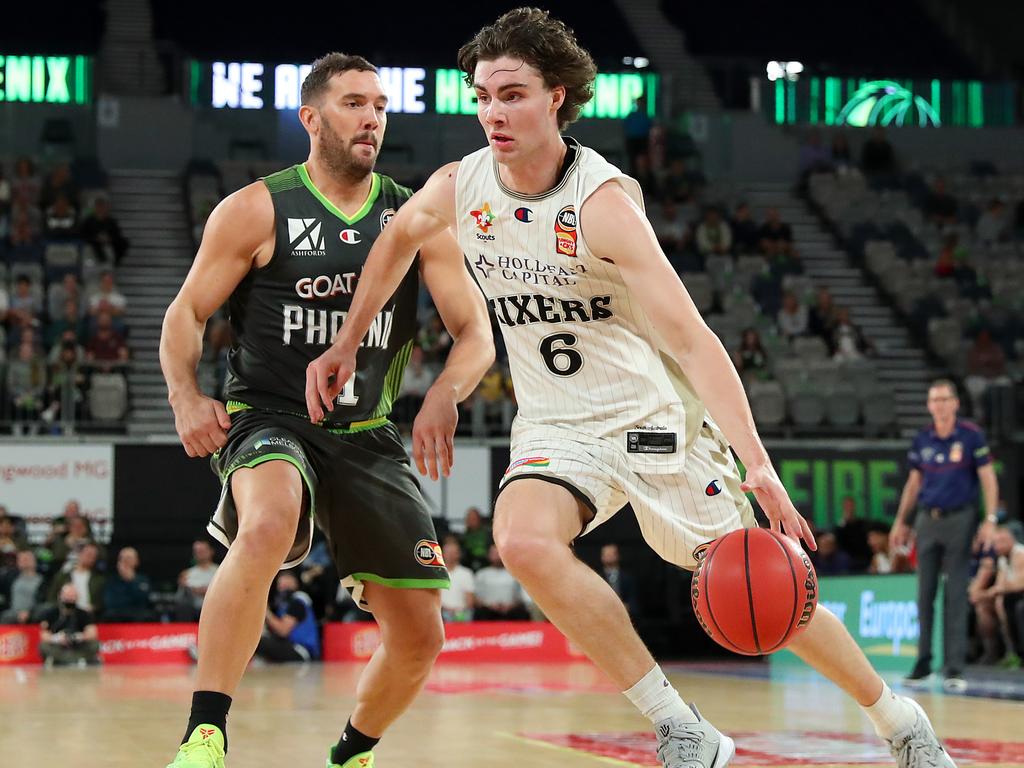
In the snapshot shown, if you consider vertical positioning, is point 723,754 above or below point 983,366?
below

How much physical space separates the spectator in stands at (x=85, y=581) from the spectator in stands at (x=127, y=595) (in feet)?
0.34

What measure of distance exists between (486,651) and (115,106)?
12.6 meters

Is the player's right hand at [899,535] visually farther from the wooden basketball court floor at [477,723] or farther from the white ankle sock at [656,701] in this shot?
the white ankle sock at [656,701]

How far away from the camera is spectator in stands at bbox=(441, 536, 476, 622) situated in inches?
610

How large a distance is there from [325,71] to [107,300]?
13546mm

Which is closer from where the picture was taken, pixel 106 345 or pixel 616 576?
pixel 616 576

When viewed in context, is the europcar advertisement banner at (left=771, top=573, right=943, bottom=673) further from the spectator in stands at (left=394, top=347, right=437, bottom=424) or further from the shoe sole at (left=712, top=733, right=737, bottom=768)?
the shoe sole at (left=712, top=733, right=737, bottom=768)

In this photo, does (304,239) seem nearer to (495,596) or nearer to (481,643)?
(481,643)

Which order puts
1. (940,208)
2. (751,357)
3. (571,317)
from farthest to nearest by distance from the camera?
(940,208) < (751,357) < (571,317)

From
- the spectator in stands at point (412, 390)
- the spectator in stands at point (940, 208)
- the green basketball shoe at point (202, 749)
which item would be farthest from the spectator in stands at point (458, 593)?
the spectator in stands at point (940, 208)

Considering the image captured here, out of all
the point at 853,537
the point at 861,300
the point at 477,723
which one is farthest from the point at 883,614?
the point at 861,300

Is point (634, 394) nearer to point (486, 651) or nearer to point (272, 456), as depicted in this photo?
point (272, 456)

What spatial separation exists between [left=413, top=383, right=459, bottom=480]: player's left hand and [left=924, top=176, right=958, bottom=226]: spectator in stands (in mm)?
20201

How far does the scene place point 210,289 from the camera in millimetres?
4863
